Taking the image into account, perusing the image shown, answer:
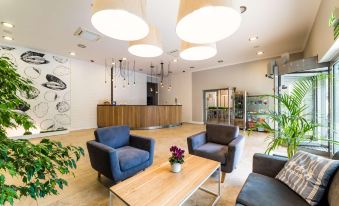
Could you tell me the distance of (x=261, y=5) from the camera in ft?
9.90

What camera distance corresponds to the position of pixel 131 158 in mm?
2359

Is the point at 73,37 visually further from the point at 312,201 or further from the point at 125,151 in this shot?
the point at 312,201

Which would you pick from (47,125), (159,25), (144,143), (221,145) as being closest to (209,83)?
(159,25)

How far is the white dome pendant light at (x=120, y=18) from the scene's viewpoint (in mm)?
1212

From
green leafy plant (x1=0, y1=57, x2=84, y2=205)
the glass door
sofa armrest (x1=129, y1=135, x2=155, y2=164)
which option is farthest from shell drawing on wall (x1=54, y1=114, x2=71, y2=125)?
the glass door

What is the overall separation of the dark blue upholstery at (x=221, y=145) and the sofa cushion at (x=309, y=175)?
0.80 meters

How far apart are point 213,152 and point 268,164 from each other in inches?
34.1

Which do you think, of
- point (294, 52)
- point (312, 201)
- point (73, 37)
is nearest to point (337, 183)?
point (312, 201)

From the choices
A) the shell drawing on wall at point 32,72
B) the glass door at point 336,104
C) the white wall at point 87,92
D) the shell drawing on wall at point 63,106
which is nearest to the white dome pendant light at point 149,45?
the glass door at point 336,104

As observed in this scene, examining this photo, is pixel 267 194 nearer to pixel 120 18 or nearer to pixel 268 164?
pixel 268 164

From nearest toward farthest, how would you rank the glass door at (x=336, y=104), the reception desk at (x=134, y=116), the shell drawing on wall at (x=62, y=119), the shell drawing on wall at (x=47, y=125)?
the glass door at (x=336, y=104)
the shell drawing on wall at (x=47, y=125)
the shell drawing on wall at (x=62, y=119)
the reception desk at (x=134, y=116)

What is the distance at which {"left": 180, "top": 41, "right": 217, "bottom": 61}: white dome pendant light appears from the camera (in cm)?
196

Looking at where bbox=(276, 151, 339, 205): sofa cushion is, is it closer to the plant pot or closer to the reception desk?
the plant pot

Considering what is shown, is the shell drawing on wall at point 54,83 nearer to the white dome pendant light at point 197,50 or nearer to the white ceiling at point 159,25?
the white ceiling at point 159,25
